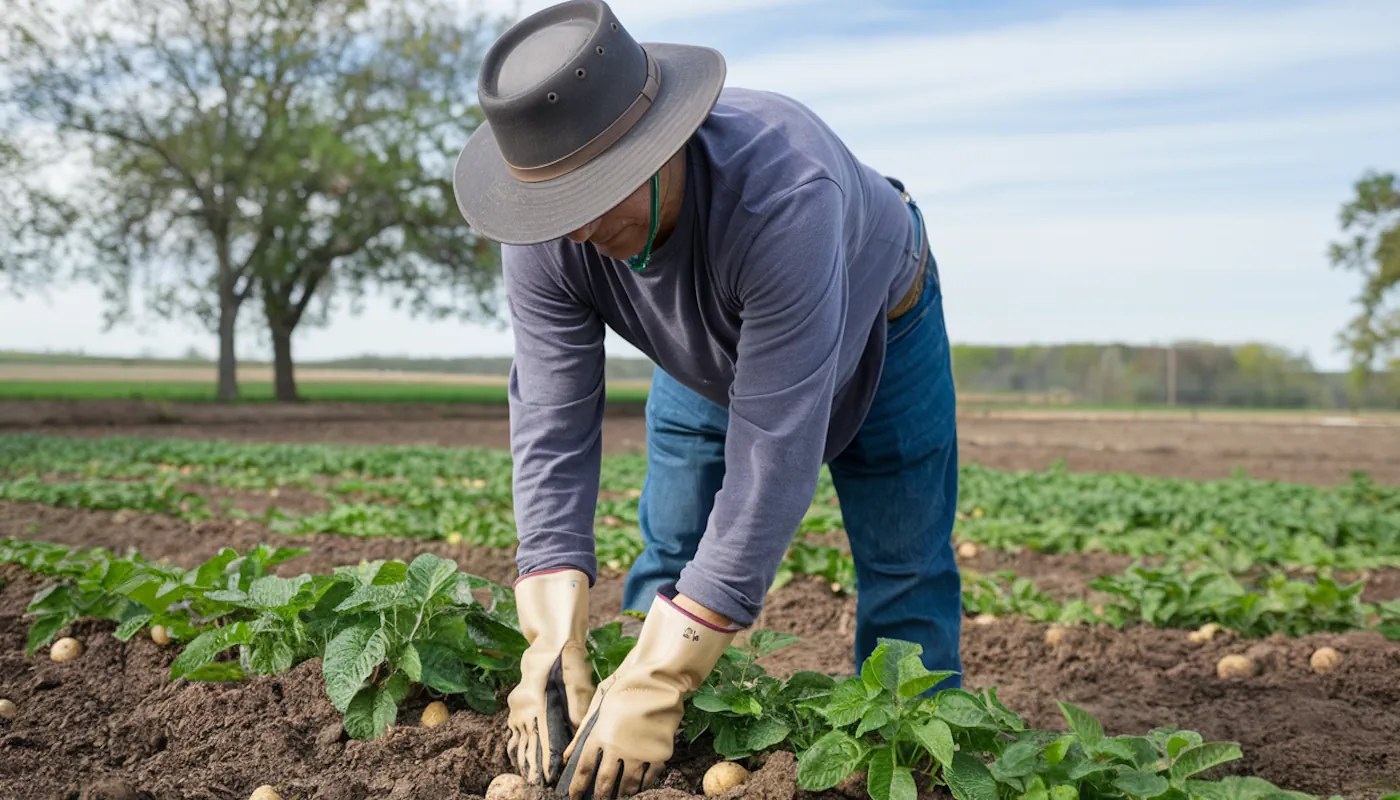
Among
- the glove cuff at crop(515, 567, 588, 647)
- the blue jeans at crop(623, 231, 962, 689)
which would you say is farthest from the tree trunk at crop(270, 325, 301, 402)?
the glove cuff at crop(515, 567, 588, 647)

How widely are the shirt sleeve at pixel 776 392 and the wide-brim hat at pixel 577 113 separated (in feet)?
0.93

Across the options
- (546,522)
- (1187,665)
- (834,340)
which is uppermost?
(834,340)

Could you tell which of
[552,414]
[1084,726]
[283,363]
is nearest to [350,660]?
[552,414]

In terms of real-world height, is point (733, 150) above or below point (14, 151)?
below

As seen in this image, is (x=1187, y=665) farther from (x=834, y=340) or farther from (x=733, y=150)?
(x=733, y=150)

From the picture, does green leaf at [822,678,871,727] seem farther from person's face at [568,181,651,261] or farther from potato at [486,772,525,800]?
person's face at [568,181,651,261]

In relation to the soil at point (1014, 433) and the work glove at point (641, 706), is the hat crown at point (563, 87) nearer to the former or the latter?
the work glove at point (641, 706)

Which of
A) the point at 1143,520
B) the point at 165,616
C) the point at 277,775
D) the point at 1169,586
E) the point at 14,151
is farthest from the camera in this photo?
the point at 14,151

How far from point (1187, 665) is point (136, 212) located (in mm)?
23672

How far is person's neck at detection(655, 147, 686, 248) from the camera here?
2160 mm

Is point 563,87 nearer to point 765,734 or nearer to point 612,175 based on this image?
point 612,175

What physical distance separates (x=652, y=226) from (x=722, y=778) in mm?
1093

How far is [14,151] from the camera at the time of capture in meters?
21.1

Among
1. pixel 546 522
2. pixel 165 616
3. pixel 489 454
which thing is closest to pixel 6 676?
pixel 165 616
